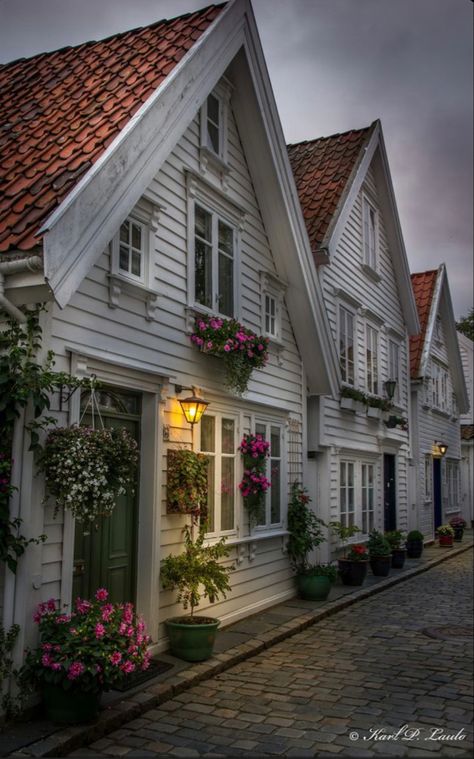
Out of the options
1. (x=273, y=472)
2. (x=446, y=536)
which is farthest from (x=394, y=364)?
(x=273, y=472)

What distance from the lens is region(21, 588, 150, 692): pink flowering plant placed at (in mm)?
5230

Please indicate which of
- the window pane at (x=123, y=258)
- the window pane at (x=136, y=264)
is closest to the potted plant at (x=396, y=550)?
the window pane at (x=136, y=264)

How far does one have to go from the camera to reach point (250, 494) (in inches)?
384

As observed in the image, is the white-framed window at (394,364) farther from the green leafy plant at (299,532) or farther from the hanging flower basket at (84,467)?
the hanging flower basket at (84,467)

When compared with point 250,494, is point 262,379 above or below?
above

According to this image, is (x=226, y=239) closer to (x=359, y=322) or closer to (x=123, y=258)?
(x=123, y=258)

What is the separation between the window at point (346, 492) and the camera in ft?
46.2

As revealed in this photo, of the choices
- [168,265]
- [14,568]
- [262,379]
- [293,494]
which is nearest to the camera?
[14,568]

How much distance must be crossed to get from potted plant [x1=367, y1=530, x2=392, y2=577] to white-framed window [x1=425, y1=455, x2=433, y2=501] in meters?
7.16

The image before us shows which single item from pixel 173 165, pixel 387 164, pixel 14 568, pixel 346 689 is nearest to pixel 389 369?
pixel 387 164

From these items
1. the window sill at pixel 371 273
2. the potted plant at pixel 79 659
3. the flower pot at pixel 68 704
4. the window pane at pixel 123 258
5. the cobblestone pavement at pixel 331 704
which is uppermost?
the window sill at pixel 371 273

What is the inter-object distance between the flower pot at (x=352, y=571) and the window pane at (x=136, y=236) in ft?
24.0

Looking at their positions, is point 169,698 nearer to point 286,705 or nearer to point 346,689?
point 286,705

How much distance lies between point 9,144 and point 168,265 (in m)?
2.16
